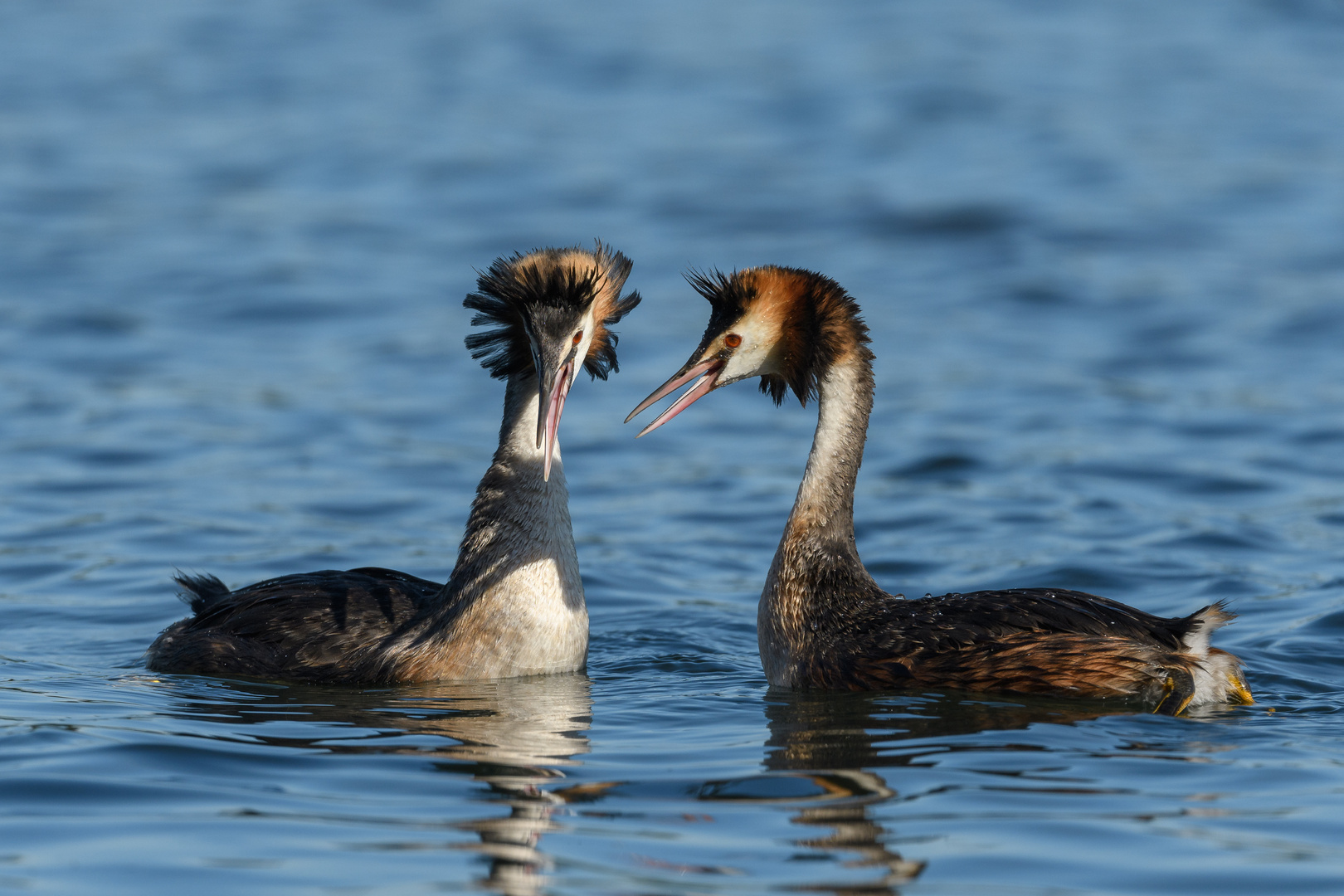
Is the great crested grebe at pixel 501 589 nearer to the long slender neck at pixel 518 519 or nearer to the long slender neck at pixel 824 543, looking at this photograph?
the long slender neck at pixel 518 519

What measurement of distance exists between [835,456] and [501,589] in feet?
5.87

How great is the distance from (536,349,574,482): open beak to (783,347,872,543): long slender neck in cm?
130

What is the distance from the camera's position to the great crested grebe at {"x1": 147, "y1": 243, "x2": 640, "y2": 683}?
8.58m

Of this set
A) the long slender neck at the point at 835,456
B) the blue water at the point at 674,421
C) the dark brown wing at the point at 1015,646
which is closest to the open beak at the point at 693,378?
the long slender neck at the point at 835,456

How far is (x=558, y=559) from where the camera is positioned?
28.8 feet

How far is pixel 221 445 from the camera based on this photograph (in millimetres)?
15195

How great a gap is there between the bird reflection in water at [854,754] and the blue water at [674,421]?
1.2 inches

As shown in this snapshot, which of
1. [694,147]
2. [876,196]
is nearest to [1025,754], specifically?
[876,196]

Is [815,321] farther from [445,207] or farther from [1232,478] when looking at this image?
[445,207]

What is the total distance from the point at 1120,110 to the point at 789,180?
6557mm

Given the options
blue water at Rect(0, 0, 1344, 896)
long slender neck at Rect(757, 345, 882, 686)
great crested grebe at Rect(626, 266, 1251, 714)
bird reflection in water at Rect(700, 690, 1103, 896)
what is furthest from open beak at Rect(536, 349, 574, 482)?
bird reflection in water at Rect(700, 690, 1103, 896)

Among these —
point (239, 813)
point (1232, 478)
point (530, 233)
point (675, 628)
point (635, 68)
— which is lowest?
point (239, 813)

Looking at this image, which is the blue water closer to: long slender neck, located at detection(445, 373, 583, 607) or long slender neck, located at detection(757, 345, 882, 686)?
long slender neck, located at detection(757, 345, 882, 686)

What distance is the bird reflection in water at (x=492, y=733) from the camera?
604 centimetres
